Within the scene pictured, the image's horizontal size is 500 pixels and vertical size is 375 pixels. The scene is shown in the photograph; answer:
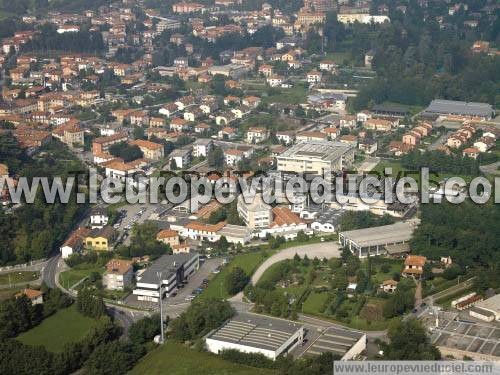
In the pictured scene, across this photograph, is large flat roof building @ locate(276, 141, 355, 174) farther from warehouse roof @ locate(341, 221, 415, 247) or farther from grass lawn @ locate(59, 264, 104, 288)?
grass lawn @ locate(59, 264, 104, 288)

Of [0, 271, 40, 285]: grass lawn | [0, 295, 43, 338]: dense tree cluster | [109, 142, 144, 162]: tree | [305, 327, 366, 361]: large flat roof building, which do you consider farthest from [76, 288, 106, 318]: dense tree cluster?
[109, 142, 144, 162]: tree

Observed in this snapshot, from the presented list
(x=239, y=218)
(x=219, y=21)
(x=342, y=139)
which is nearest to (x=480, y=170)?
(x=342, y=139)

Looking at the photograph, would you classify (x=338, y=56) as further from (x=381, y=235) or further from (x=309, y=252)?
(x=309, y=252)

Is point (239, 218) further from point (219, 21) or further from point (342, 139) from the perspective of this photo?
point (219, 21)

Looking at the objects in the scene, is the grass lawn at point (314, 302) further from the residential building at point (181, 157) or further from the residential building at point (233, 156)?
the residential building at point (181, 157)

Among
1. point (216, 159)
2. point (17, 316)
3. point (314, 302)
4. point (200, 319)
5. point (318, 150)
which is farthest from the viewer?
point (216, 159)

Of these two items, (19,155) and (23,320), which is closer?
(23,320)

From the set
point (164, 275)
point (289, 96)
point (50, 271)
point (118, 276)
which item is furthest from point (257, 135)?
point (164, 275)
